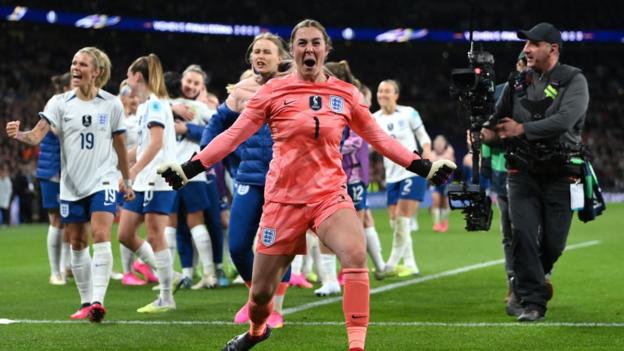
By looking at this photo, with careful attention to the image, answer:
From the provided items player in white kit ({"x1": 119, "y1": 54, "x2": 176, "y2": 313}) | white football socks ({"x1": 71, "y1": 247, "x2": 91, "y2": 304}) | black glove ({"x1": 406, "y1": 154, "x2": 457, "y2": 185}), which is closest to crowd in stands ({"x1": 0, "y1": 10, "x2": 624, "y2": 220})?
player in white kit ({"x1": 119, "y1": 54, "x2": 176, "y2": 313})

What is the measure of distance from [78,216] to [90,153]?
0.54 metres

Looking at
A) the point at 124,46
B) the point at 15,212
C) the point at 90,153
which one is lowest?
the point at 15,212

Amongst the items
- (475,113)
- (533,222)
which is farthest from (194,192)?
(475,113)

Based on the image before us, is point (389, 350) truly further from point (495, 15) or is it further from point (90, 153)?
point (495, 15)

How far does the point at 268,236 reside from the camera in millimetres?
6723

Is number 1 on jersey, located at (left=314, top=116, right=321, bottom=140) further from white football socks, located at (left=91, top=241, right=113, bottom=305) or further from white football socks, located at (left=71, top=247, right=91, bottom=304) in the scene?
white football socks, located at (left=71, top=247, right=91, bottom=304)

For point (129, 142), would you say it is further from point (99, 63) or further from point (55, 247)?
point (99, 63)

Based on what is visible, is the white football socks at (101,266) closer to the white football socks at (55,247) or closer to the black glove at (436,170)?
the black glove at (436,170)

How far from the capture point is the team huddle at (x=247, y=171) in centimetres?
667

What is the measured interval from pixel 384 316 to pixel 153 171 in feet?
8.48

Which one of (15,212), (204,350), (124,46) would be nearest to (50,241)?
(204,350)

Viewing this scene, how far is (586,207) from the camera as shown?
9109 mm

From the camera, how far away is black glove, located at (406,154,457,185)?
6676mm

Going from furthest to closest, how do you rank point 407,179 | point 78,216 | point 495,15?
point 495,15 → point 407,179 → point 78,216
